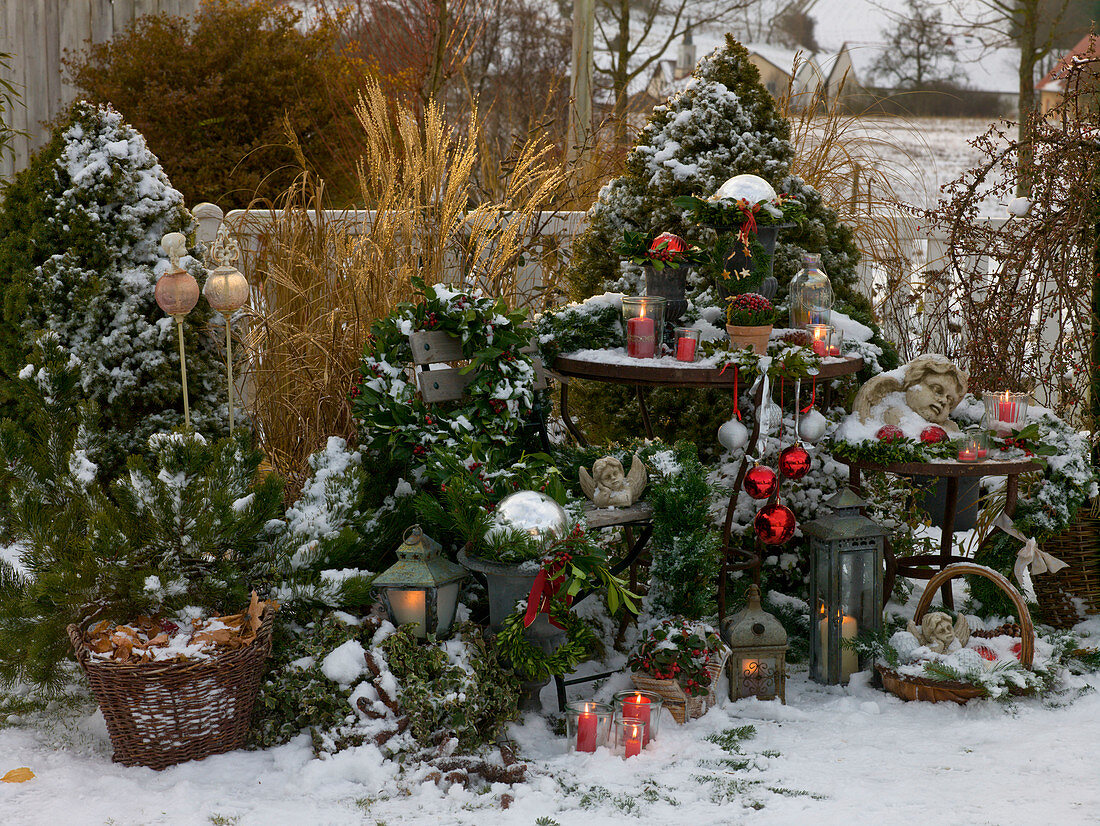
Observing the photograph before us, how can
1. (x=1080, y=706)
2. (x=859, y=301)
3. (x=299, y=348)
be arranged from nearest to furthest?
(x=1080, y=706), (x=299, y=348), (x=859, y=301)

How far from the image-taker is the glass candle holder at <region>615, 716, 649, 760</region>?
2.56 meters

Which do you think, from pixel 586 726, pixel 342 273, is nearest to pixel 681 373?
pixel 586 726

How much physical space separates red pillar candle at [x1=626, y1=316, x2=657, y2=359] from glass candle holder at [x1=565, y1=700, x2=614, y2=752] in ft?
3.50

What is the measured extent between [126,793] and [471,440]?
124 centimetres

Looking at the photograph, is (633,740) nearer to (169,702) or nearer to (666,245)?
(169,702)

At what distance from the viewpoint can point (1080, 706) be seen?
9.44 feet

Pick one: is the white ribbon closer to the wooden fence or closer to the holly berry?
the holly berry

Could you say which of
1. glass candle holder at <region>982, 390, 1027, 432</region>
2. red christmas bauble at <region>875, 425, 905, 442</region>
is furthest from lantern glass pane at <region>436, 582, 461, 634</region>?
glass candle holder at <region>982, 390, 1027, 432</region>

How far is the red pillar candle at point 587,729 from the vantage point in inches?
101

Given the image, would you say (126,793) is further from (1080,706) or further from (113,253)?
(1080,706)

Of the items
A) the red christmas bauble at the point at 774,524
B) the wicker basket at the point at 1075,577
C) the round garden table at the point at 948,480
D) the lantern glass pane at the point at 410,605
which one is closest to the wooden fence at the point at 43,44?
the lantern glass pane at the point at 410,605

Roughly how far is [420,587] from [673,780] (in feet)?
2.56

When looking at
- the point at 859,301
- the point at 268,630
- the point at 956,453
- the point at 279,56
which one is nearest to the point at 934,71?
the point at 279,56

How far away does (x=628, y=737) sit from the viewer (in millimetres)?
2568
